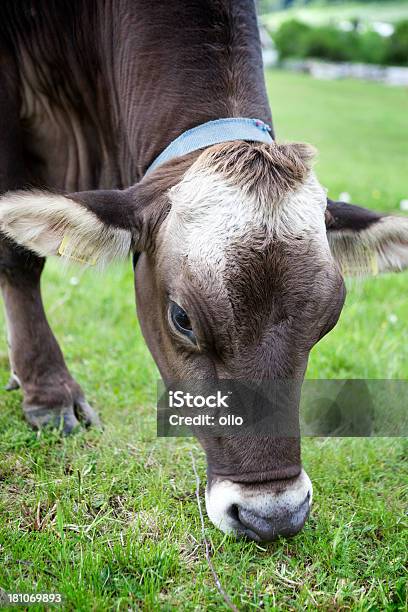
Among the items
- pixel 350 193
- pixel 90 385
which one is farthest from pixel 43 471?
pixel 350 193

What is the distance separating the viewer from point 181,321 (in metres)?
3.10

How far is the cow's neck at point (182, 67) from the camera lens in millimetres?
3686

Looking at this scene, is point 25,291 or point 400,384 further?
point 400,384

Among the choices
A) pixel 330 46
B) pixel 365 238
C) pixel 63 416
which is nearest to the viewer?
pixel 365 238

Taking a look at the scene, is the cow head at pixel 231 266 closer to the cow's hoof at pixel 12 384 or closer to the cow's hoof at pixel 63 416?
the cow's hoof at pixel 63 416

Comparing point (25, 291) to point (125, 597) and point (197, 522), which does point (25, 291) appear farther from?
point (125, 597)

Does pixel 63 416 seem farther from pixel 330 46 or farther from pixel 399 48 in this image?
pixel 330 46

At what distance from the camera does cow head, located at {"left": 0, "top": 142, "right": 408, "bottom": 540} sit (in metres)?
2.87

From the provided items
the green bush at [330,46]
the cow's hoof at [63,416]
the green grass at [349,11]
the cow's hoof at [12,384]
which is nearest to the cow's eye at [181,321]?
the cow's hoof at [63,416]

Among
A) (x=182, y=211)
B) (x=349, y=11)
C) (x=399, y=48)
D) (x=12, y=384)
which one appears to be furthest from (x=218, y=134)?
(x=349, y=11)

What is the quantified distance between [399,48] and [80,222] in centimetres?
5636

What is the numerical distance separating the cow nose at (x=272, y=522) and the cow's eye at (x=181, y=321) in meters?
0.74

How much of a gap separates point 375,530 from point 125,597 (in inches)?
48.1

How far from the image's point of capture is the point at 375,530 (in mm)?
3289
